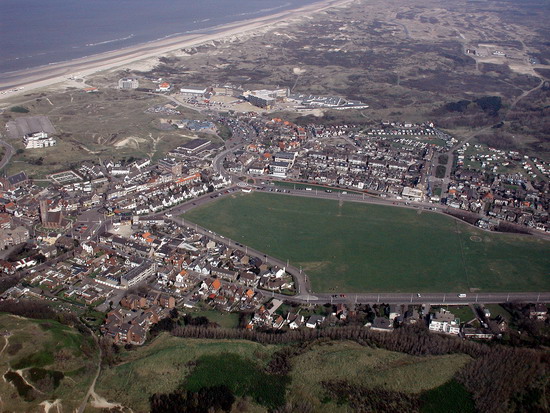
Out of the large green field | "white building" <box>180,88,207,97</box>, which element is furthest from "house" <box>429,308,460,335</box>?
"white building" <box>180,88,207,97</box>

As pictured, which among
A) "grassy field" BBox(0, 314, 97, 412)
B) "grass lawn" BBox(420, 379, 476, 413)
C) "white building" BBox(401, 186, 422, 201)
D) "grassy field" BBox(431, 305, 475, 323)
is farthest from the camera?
"white building" BBox(401, 186, 422, 201)

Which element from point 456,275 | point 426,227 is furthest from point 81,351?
point 426,227

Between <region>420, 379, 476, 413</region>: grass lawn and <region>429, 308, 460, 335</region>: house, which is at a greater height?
<region>420, 379, 476, 413</region>: grass lawn

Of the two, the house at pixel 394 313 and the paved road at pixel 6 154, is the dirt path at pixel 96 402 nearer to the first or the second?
the house at pixel 394 313

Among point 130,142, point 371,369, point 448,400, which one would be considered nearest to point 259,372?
point 371,369

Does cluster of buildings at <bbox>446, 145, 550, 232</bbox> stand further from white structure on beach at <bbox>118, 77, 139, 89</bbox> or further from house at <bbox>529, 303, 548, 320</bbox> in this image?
white structure on beach at <bbox>118, 77, 139, 89</bbox>

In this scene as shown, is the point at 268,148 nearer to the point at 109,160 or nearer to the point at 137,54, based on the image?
the point at 109,160

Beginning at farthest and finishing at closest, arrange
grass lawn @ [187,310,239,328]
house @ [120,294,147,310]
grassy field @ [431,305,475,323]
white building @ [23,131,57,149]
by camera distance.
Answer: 1. white building @ [23,131,57,149]
2. grassy field @ [431,305,475,323]
3. house @ [120,294,147,310]
4. grass lawn @ [187,310,239,328]
